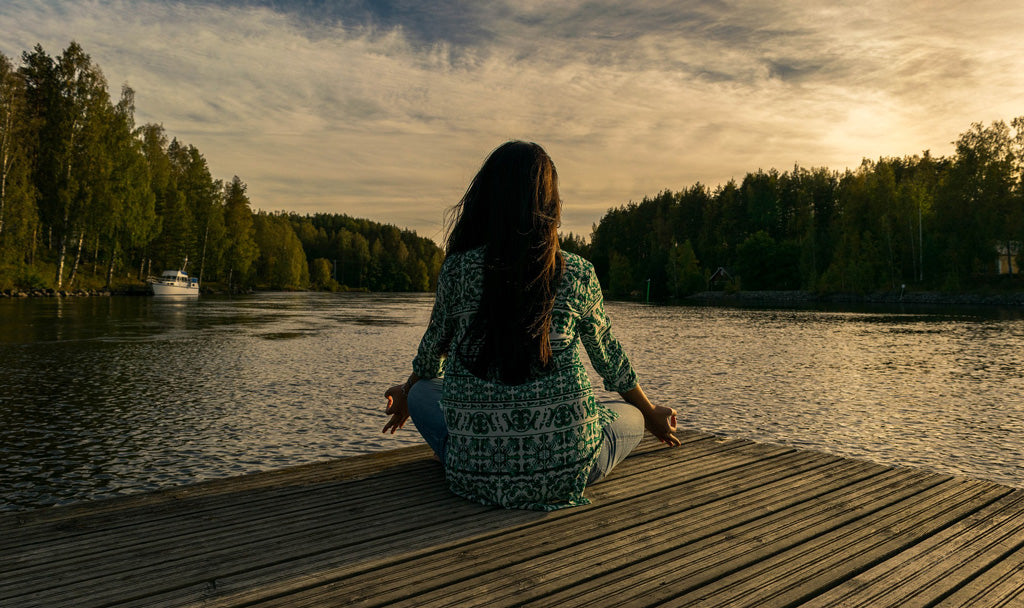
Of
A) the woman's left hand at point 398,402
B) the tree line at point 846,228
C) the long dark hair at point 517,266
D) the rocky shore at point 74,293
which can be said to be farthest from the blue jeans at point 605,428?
the tree line at point 846,228

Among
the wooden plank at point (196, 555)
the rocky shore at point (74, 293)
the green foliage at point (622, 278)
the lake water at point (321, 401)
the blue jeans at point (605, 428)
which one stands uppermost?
the green foliage at point (622, 278)

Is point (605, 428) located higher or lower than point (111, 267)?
lower

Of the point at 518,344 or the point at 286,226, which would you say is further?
the point at 286,226

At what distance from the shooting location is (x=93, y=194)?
48.0 meters

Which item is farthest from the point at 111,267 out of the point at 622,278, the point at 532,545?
the point at 622,278

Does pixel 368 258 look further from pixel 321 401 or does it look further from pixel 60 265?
pixel 321 401

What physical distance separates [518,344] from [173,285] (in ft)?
203

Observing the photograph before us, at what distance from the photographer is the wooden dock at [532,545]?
2.44 m

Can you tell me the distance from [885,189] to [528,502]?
256 ft

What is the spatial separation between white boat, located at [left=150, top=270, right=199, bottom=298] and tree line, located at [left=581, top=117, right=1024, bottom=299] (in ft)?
221

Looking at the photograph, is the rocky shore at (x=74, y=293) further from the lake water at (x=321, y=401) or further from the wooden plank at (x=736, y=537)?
the wooden plank at (x=736, y=537)

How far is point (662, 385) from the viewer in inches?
526

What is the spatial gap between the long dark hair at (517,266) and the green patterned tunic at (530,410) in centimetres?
9

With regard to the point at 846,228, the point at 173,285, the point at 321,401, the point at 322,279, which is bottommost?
the point at 321,401
